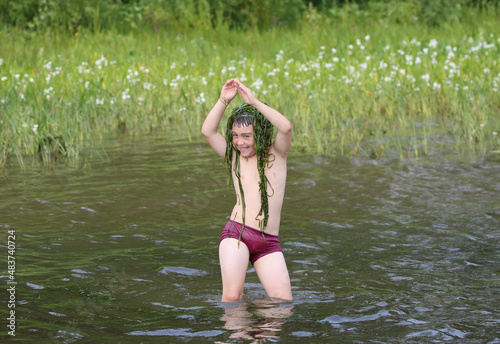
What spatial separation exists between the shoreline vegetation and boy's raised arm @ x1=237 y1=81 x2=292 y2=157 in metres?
4.21

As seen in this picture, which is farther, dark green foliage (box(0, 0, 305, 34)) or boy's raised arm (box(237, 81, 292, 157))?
dark green foliage (box(0, 0, 305, 34))

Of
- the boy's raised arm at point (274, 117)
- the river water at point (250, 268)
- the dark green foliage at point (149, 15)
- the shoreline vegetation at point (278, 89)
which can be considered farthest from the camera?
the dark green foliage at point (149, 15)

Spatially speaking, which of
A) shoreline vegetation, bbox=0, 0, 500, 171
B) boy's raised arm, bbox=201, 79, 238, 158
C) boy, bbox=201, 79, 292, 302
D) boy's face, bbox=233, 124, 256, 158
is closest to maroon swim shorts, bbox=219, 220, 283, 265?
boy, bbox=201, 79, 292, 302

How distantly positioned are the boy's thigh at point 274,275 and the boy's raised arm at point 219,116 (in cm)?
84

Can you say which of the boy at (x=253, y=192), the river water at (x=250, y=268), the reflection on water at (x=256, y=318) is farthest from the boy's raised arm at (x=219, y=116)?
the reflection on water at (x=256, y=318)

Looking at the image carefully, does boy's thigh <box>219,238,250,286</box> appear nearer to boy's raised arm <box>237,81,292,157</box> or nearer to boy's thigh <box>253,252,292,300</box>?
boy's thigh <box>253,252,292,300</box>

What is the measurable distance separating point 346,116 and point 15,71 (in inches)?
245

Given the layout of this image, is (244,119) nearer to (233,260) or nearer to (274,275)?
(233,260)

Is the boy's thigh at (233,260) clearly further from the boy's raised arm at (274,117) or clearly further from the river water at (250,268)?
the boy's raised arm at (274,117)

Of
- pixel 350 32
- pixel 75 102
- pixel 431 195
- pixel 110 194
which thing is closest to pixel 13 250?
pixel 110 194

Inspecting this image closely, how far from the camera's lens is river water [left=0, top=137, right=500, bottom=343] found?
3.74 meters

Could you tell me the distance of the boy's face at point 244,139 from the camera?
4.51 meters

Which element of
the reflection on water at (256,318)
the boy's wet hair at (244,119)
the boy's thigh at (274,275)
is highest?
the boy's wet hair at (244,119)

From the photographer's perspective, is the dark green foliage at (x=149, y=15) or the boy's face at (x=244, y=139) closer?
the boy's face at (x=244, y=139)
